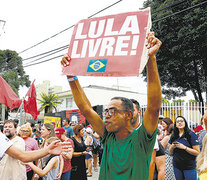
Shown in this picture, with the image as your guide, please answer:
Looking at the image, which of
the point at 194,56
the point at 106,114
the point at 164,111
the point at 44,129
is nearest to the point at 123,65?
the point at 106,114

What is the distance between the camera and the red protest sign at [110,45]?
2090 millimetres

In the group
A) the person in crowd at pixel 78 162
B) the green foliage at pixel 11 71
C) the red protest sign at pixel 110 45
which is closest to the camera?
A: the red protest sign at pixel 110 45

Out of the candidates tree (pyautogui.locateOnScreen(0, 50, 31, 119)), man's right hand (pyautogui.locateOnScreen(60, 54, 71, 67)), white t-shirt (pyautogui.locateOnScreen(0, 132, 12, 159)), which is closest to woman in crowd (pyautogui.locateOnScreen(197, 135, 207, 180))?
man's right hand (pyautogui.locateOnScreen(60, 54, 71, 67))

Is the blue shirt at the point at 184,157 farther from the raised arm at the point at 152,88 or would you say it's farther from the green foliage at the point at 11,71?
the green foliage at the point at 11,71

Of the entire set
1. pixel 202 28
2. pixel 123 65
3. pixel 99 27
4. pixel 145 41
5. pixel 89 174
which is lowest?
pixel 89 174

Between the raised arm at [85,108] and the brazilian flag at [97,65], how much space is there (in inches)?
12.8

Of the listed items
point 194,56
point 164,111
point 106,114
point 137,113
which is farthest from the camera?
point 194,56

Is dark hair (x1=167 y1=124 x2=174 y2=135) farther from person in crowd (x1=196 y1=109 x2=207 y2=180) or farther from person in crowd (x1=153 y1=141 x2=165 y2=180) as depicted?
person in crowd (x1=196 y1=109 x2=207 y2=180)

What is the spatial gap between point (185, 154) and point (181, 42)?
1504 centimetres

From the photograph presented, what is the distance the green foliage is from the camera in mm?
32656

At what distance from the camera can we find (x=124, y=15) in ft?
7.78

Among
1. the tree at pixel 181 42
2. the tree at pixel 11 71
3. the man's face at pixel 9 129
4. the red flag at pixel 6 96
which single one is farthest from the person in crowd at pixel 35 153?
the tree at pixel 11 71

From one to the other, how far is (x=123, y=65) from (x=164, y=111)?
1215 centimetres

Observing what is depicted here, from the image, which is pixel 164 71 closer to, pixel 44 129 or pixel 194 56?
pixel 194 56
